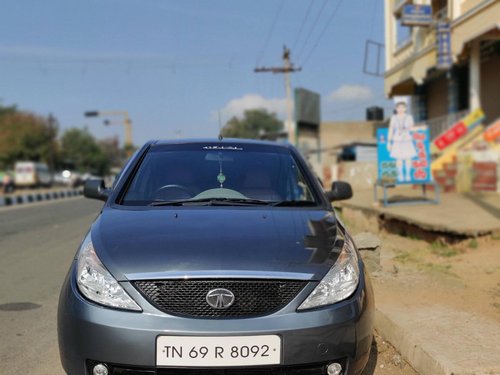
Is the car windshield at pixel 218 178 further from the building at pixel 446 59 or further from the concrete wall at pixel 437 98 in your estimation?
the concrete wall at pixel 437 98

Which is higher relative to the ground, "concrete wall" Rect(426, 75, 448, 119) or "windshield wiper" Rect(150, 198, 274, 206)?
"concrete wall" Rect(426, 75, 448, 119)

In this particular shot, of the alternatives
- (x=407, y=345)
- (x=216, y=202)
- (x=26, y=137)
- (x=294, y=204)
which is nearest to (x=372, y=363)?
(x=407, y=345)

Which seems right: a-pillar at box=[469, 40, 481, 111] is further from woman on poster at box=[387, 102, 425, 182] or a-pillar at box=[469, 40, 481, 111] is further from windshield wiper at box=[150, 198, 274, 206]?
windshield wiper at box=[150, 198, 274, 206]

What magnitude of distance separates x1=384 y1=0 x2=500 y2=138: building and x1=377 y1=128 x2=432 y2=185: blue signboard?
17.6ft

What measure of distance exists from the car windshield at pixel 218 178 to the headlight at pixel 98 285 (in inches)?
30.6

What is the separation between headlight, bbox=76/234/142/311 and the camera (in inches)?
98.8

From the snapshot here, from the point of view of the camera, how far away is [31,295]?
5.48 metres

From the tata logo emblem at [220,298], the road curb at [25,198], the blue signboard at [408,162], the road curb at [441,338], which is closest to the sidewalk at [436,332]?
the road curb at [441,338]

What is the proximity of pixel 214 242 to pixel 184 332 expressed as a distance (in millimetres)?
503

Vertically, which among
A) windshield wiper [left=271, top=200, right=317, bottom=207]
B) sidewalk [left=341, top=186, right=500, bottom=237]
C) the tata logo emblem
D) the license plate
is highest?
windshield wiper [left=271, top=200, right=317, bottom=207]

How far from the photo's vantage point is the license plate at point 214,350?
239cm

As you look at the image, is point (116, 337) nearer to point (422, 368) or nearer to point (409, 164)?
point (422, 368)

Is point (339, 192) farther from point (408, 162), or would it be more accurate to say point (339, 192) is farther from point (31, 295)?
point (408, 162)

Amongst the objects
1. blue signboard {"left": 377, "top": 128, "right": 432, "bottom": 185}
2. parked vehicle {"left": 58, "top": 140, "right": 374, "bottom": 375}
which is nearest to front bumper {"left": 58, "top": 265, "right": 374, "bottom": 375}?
parked vehicle {"left": 58, "top": 140, "right": 374, "bottom": 375}
